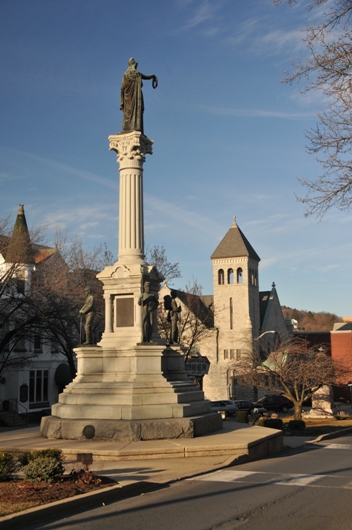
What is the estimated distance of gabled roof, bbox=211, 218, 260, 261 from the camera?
2982 inches

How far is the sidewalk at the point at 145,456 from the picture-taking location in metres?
9.83

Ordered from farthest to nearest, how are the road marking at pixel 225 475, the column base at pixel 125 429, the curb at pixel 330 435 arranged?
1. the curb at pixel 330 435
2. the column base at pixel 125 429
3. the road marking at pixel 225 475

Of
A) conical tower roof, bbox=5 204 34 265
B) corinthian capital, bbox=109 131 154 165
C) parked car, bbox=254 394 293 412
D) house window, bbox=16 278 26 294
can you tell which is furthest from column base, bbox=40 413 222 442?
parked car, bbox=254 394 293 412

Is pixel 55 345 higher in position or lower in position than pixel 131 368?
higher

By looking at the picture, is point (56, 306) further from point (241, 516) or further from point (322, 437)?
point (241, 516)

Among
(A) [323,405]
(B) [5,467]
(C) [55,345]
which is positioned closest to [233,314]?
(A) [323,405]

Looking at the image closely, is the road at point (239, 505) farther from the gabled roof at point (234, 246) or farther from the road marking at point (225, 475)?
the gabled roof at point (234, 246)

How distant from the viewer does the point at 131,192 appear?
19969mm

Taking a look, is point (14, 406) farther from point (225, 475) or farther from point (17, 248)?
point (225, 475)

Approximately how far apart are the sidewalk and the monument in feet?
1.59

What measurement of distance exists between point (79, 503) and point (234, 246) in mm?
68518

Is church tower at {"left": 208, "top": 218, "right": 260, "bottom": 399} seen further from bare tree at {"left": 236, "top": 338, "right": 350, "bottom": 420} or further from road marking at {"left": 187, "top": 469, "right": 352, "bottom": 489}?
road marking at {"left": 187, "top": 469, "right": 352, "bottom": 489}

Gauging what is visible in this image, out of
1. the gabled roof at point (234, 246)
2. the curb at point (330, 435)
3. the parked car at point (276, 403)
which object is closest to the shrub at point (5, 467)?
the curb at point (330, 435)

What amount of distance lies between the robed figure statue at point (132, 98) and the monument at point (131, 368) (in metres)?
0.04
